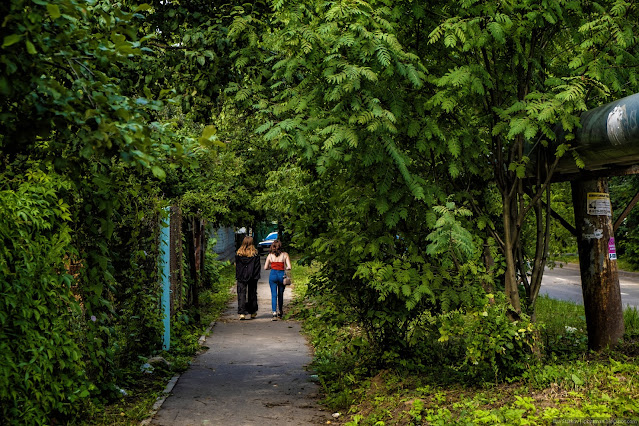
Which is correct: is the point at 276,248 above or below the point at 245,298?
above

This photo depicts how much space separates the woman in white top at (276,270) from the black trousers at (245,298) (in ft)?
1.41

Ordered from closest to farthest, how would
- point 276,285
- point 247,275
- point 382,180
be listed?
1. point 382,180
2. point 247,275
3. point 276,285

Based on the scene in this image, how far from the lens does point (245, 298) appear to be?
1467 cm

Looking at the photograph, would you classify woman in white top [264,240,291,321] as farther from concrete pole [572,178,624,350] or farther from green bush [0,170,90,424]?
green bush [0,170,90,424]

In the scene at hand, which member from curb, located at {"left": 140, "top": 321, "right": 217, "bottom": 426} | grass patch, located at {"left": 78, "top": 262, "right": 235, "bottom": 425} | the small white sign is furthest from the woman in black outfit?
the small white sign

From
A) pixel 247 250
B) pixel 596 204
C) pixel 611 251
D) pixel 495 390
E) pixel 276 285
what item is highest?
pixel 596 204

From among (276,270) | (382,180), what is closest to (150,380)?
(382,180)

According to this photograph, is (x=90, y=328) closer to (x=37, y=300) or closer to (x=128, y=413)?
(x=128, y=413)

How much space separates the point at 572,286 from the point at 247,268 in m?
11.6

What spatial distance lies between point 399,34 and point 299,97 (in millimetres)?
1323

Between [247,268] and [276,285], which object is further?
[276,285]

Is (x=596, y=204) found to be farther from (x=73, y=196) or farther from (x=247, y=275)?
(x=247, y=275)

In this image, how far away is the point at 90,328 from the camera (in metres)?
6.44

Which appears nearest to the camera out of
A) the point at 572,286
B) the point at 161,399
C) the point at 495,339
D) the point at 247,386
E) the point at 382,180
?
the point at 495,339
